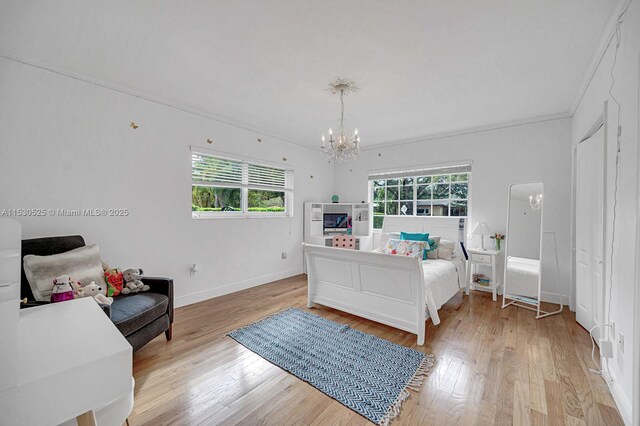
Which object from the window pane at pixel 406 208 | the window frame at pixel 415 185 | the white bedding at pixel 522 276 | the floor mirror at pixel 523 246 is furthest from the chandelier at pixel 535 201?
the window pane at pixel 406 208

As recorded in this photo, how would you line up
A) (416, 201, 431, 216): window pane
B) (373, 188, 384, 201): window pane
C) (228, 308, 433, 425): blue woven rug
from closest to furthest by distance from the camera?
(228, 308, 433, 425): blue woven rug
(416, 201, 431, 216): window pane
(373, 188, 384, 201): window pane

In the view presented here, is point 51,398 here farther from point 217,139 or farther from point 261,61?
point 217,139

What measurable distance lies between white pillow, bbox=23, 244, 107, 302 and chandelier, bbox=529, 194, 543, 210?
4940 mm

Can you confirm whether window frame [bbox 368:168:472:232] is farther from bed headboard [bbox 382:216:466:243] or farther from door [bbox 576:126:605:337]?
door [bbox 576:126:605:337]

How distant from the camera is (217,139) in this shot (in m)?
3.78

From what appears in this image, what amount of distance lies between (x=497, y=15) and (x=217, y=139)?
334cm

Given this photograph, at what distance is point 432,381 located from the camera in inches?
79.2

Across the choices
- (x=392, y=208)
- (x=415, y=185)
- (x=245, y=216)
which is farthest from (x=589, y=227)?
(x=245, y=216)

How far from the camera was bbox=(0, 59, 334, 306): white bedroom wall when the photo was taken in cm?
233

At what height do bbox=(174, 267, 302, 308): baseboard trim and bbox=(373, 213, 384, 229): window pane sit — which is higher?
bbox=(373, 213, 384, 229): window pane

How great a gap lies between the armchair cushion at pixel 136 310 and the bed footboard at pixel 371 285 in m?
1.65

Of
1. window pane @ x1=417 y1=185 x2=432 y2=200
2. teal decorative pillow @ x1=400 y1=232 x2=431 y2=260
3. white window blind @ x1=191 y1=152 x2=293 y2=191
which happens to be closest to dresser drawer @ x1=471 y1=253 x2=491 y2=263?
teal decorative pillow @ x1=400 y1=232 x2=431 y2=260

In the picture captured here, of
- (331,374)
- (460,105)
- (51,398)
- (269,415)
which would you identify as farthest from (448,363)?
(460,105)

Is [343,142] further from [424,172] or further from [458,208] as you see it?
[458,208]
